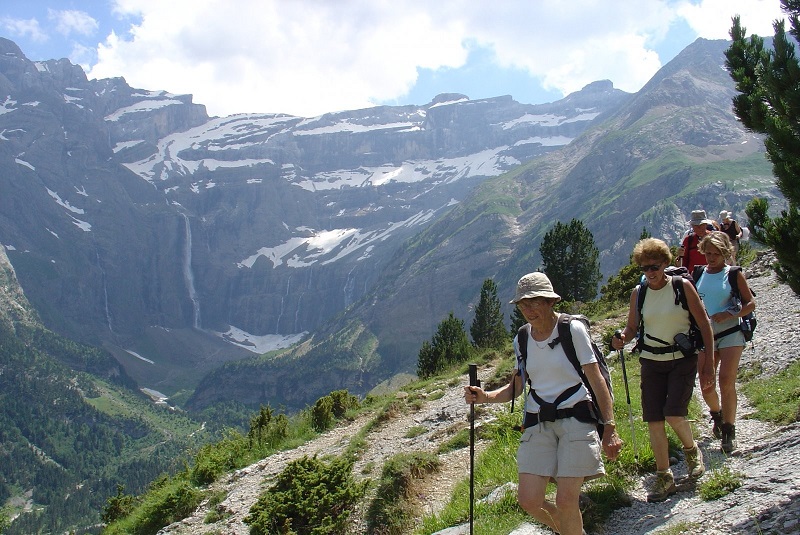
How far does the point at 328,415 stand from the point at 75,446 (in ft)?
706

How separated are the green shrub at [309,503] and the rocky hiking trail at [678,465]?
0.32 meters

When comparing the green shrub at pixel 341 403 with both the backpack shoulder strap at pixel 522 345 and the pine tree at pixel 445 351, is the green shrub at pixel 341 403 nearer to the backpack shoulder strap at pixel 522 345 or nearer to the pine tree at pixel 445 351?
the pine tree at pixel 445 351

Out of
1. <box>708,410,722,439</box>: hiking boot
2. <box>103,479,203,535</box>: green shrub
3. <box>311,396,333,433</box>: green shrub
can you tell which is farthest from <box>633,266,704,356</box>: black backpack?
<box>311,396,333,433</box>: green shrub

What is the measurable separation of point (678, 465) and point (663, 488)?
88 cm

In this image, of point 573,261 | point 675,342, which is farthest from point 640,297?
point 573,261

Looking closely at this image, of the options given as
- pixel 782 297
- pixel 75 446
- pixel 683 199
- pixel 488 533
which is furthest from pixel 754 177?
pixel 75 446

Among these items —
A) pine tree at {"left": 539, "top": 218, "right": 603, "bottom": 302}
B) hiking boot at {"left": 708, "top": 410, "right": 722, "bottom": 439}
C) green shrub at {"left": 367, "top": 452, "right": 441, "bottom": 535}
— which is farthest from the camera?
pine tree at {"left": 539, "top": 218, "right": 603, "bottom": 302}

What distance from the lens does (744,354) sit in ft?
37.0


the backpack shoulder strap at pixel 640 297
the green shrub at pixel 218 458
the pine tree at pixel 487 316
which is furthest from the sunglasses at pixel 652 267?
the pine tree at pixel 487 316

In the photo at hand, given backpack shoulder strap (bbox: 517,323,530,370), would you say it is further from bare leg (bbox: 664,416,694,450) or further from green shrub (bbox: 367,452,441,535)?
green shrub (bbox: 367,452,441,535)

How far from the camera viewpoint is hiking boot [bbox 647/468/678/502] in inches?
234

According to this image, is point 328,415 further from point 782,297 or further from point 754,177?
point 754,177

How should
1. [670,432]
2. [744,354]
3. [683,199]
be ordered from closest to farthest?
1. [670,432]
2. [744,354]
3. [683,199]

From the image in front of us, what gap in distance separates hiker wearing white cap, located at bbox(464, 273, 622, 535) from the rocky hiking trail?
103 cm
